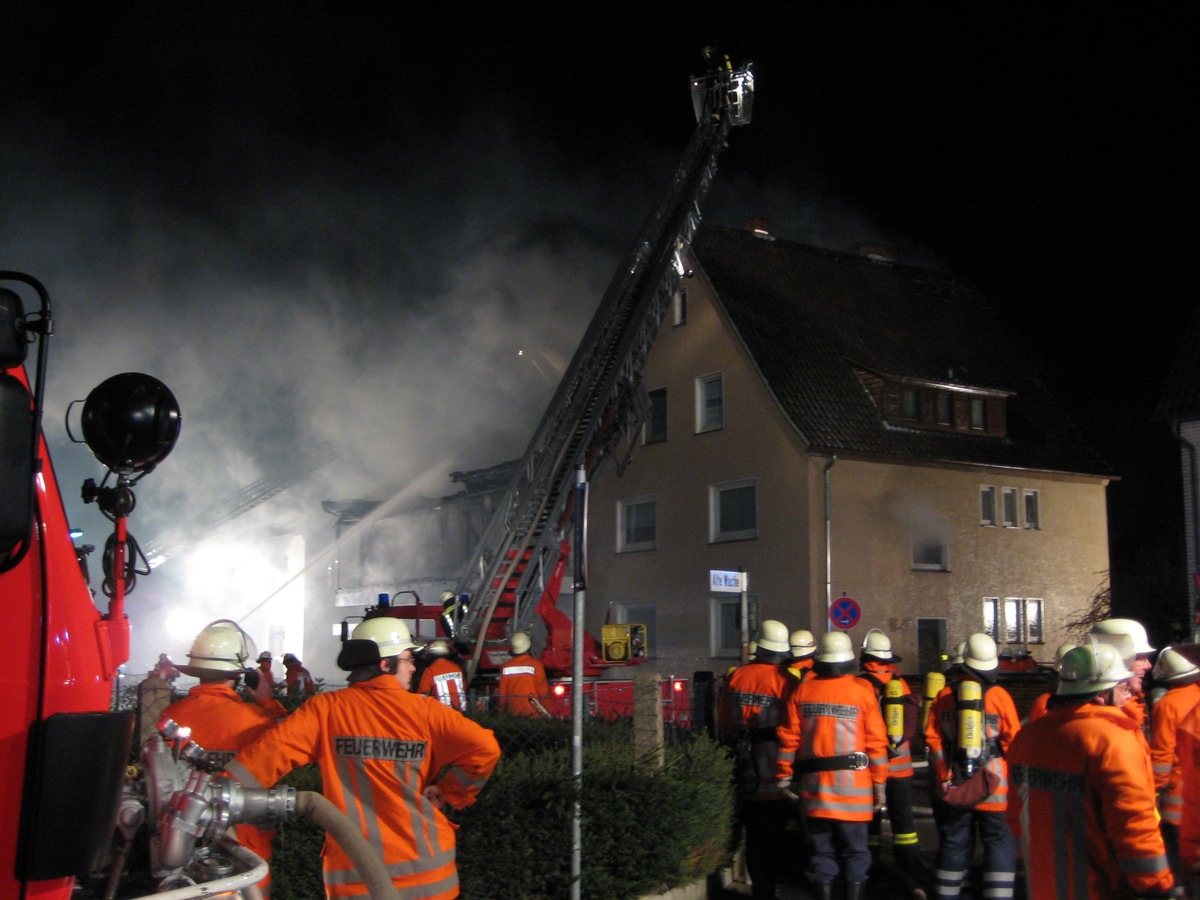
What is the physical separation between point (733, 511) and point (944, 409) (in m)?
5.48

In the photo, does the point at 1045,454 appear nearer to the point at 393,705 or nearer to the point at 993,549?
the point at 993,549

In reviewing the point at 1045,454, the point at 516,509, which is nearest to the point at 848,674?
the point at 516,509

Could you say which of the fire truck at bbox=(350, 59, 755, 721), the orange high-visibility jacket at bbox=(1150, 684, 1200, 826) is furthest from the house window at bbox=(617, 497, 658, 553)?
the orange high-visibility jacket at bbox=(1150, 684, 1200, 826)

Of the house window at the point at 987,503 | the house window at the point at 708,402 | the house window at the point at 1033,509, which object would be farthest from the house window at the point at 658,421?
the house window at the point at 1033,509

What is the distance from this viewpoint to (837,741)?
675 centimetres

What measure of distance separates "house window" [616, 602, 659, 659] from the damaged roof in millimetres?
5631

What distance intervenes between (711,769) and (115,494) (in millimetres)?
4688

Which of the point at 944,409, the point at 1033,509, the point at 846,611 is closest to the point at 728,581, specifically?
the point at 846,611

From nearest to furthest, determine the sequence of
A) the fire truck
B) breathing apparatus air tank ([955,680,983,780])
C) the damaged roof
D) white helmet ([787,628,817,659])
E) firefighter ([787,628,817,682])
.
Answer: breathing apparatus air tank ([955,680,983,780]) < firefighter ([787,628,817,682]) < white helmet ([787,628,817,659]) < the fire truck < the damaged roof

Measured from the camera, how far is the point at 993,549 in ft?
84.8

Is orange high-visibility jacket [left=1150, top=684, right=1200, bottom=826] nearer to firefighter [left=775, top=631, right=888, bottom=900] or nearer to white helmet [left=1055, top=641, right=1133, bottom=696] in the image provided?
white helmet [left=1055, top=641, right=1133, bottom=696]

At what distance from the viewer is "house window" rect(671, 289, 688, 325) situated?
26.3m

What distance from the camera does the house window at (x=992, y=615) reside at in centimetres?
2536

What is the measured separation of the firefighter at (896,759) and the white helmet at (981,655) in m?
1.14
